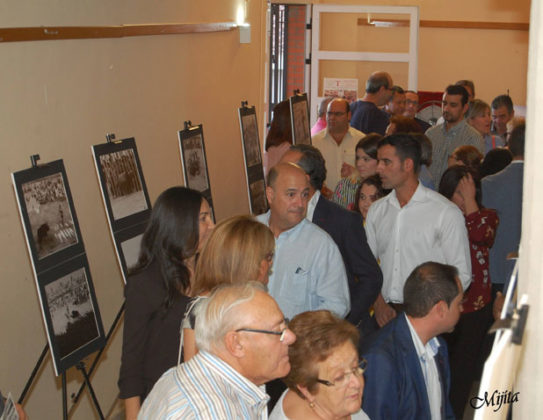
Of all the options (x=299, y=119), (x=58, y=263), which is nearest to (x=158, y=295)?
(x=58, y=263)

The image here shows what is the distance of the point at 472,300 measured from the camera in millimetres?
4387

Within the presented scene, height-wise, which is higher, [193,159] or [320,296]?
[193,159]

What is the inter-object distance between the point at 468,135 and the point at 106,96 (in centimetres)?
371

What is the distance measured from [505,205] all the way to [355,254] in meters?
1.60

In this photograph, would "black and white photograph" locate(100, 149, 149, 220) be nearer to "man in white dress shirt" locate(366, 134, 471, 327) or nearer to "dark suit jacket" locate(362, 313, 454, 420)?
"man in white dress shirt" locate(366, 134, 471, 327)

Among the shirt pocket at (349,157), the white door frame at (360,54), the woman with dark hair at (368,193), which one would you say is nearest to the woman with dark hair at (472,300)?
the woman with dark hair at (368,193)

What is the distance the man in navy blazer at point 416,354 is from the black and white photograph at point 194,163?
2203 mm

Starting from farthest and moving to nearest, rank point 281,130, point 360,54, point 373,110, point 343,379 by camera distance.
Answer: point 360,54 < point 373,110 < point 281,130 < point 343,379

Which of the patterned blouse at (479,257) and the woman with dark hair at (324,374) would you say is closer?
the woman with dark hair at (324,374)

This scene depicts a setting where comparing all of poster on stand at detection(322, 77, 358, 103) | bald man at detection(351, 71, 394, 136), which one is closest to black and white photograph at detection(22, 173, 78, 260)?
bald man at detection(351, 71, 394, 136)

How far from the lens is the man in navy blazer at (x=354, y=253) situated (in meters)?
3.77

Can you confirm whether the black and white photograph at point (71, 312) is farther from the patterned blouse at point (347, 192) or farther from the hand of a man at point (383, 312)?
the patterned blouse at point (347, 192)

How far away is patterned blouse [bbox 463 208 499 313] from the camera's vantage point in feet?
14.4

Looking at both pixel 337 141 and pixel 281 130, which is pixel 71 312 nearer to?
pixel 281 130
